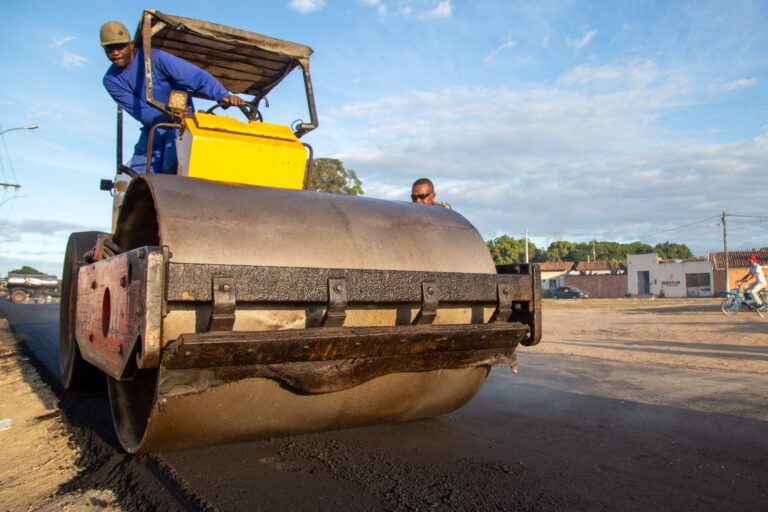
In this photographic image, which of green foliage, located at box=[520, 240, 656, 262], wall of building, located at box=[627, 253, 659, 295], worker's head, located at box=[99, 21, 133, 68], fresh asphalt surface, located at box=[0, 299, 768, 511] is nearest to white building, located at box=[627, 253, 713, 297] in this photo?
wall of building, located at box=[627, 253, 659, 295]

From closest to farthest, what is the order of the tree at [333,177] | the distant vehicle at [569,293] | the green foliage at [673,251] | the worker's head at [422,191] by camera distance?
the worker's head at [422,191]
the tree at [333,177]
the distant vehicle at [569,293]
the green foliage at [673,251]

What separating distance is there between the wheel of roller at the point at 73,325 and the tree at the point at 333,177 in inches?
704

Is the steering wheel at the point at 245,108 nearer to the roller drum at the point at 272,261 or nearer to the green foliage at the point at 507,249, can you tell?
the roller drum at the point at 272,261

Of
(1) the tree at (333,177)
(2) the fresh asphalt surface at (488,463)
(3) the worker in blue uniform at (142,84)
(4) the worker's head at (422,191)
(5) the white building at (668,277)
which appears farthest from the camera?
(5) the white building at (668,277)

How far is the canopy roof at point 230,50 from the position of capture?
406 cm

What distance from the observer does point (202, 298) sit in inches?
92.8

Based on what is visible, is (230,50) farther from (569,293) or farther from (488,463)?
(569,293)

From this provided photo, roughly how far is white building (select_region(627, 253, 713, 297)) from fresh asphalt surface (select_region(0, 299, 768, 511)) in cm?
5261

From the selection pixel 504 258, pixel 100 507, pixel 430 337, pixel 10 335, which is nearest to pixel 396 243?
pixel 430 337

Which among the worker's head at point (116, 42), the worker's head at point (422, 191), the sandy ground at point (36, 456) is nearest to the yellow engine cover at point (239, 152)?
the worker's head at point (116, 42)

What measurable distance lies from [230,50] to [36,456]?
310cm

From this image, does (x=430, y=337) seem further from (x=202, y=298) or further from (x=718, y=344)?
(x=718, y=344)

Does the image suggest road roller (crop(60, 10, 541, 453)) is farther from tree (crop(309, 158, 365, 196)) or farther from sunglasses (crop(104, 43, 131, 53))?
tree (crop(309, 158, 365, 196))

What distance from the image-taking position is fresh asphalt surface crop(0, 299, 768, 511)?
2.56 m
